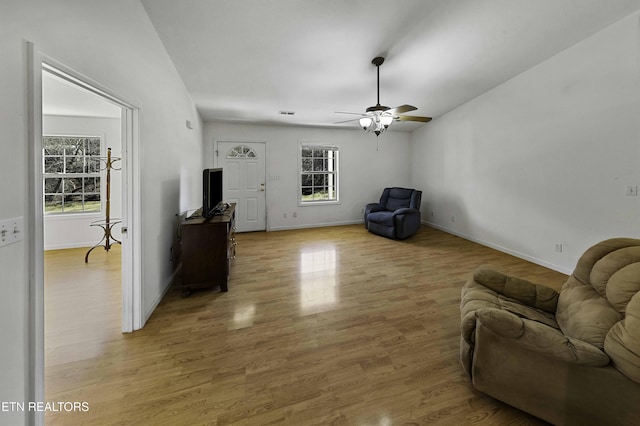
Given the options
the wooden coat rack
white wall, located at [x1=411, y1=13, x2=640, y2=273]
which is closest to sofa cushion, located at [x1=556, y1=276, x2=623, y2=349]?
white wall, located at [x1=411, y1=13, x2=640, y2=273]

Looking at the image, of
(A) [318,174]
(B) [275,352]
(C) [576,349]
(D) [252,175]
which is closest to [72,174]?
(D) [252,175]

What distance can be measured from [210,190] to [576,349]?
3329mm

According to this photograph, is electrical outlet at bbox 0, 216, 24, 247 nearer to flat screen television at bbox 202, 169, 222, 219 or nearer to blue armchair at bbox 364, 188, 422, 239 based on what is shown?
flat screen television at bbox 202, 169, 222, 219

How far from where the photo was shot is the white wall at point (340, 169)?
18.6ft

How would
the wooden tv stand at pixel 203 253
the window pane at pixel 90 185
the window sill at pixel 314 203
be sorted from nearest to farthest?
the wooden tv stand at pixel 203 253 → the window pane at pixel 90 185 → the window sill at pixel 314 203

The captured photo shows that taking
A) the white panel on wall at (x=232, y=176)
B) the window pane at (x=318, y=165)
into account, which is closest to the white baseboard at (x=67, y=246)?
the white panel on wall at (x=232, y=176)

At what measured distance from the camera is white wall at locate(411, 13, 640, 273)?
282 cm

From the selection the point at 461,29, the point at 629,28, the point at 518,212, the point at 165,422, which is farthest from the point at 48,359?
the point at 629,28

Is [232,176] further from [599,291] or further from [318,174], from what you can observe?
[599,291]

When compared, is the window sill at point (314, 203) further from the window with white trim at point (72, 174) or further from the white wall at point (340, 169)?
the window with white trim at point (72, 174)

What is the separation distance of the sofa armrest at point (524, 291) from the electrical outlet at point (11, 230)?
2.71 metres

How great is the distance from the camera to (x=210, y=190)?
309cm

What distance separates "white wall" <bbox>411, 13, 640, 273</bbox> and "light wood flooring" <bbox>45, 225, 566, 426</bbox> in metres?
0.79

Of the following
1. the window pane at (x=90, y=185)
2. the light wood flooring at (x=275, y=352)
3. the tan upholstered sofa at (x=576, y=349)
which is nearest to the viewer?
the tan upholstered sofa at (x=576, y=349)
